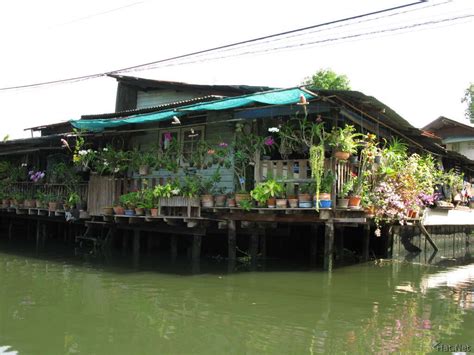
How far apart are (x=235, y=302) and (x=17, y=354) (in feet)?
12.8

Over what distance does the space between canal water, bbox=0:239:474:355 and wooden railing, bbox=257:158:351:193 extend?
2.33 metres

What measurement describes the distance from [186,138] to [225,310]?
6.85 m

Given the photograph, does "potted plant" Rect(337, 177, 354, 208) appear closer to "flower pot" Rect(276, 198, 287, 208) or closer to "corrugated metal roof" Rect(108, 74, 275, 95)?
"flower pot" Rect(276, 198, 287, 208)

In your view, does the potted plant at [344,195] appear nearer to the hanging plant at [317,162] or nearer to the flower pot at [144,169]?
the hanging plant at [317,162]

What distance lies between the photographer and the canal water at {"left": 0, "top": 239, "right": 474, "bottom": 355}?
6141mm

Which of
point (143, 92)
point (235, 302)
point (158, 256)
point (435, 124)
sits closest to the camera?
point (235, 302)

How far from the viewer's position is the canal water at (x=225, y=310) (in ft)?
20.1

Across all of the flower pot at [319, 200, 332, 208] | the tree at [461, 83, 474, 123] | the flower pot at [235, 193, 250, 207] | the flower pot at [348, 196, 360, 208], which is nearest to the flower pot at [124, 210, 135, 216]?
the flower pot at [235, 193, 250, 207]

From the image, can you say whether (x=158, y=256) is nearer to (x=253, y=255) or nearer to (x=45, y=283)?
(x=253, y=255)

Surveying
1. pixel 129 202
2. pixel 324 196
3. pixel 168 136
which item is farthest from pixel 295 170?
pixel 129 202

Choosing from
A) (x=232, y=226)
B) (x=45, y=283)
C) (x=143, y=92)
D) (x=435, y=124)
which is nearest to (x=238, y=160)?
(x=232, y=226)

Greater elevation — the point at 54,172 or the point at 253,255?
the point at 54,172

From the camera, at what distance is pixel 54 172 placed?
15695 mm

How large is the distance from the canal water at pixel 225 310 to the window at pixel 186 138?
3.22 metres
